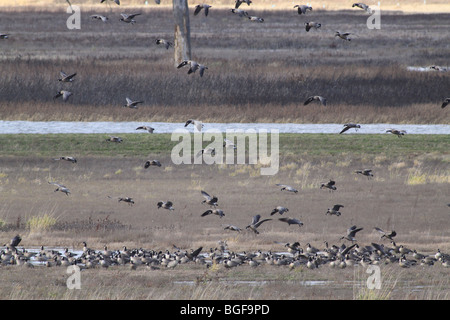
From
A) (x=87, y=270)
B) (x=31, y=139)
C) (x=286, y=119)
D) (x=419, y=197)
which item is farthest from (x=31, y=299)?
(x=286, y=119)

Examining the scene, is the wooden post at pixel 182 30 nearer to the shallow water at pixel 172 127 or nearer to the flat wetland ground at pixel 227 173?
the flat wetland ground at pixel 227 173

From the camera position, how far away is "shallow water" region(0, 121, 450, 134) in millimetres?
34031

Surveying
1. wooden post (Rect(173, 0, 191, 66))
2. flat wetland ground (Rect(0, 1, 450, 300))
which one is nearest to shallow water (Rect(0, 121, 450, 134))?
flat wetland ground (Rect(0, 1, 450, 300))

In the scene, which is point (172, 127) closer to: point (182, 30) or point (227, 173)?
point (227, 173)

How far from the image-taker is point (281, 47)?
6438cm

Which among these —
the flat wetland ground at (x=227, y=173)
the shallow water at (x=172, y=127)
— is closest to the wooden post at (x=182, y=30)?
the flat wetland ground at (x=227, y=173)

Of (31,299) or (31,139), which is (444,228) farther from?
(31,139)

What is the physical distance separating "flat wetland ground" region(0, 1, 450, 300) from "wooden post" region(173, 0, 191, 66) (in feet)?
3.39

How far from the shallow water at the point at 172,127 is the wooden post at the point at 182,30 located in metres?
9.76

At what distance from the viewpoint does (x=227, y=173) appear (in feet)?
87.1

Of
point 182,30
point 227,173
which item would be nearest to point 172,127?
point 227,173

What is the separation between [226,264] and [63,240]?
13.5 ft

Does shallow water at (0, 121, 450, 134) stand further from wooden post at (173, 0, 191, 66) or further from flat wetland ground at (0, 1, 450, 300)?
wooden post at (173, 0, 191, 66)

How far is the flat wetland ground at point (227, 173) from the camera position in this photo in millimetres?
14141
